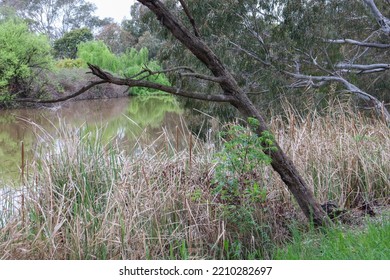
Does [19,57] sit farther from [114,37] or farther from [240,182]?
[240,182]

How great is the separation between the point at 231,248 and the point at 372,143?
1.84m

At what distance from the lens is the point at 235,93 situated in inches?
110

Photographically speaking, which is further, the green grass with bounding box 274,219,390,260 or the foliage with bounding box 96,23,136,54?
the foliage with bounding box 96,23,136,54

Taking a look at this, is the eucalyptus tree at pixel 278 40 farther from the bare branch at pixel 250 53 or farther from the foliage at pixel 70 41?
the foliage at pixel 70 41

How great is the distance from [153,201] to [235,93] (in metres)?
0.89

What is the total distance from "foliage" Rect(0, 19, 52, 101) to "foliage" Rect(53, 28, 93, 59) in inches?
269

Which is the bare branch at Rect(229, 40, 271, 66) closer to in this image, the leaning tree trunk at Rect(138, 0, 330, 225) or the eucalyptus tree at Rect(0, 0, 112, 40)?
the leaning tree trunk at Rect(138, 0, 330, 225)

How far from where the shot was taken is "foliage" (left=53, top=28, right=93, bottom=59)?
26.2 metres

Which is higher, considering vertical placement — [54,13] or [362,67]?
[54,13]

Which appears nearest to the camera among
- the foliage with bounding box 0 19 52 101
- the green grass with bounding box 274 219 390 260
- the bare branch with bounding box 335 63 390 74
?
the green grass with bounding box 274 219 390 260

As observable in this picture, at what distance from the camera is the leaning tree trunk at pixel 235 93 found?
265 centimetres

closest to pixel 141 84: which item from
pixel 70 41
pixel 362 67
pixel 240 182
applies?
pixel 240 182

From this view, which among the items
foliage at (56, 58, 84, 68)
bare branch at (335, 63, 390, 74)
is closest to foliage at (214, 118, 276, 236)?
bare branch at (335, 63, 390, 74)

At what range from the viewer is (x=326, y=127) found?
4.46 metres
